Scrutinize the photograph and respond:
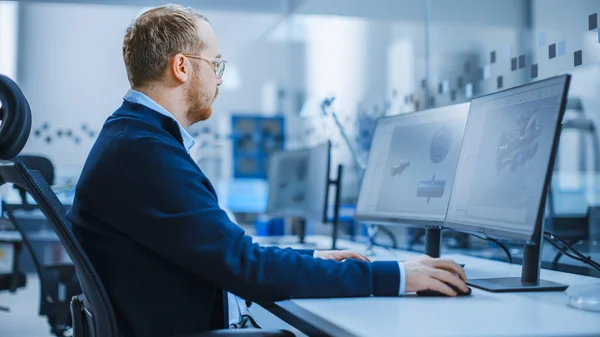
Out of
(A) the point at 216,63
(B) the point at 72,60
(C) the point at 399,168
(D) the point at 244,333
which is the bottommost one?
(D) the point at 244,333

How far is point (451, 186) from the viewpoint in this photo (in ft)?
5.74

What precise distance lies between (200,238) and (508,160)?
2.22ft

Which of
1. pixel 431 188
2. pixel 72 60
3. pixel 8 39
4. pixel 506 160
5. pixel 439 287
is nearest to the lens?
pixel 439 287

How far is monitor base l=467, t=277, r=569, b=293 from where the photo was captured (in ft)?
4.64

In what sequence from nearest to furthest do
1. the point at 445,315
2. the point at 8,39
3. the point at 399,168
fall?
the point at 445,315
the point at 399,168
the point at 8,39

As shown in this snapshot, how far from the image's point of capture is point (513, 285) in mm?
1458

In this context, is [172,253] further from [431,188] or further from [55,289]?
[55,289]

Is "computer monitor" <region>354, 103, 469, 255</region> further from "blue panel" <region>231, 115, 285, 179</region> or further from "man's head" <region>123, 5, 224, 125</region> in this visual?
"blue panel" <region>231, 115, 285, 179</region>

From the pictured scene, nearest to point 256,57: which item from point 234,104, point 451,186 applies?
point 234,104

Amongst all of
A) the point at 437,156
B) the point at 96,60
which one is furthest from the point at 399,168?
the point at 96,60

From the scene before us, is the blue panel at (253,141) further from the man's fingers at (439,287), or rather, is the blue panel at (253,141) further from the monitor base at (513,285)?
the man's fingers at (439,287)

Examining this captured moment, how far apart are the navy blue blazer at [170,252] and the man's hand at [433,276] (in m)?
0.03

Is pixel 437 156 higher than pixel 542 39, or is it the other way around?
pixel 542 39

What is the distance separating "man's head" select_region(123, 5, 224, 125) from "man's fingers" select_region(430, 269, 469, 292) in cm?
65
